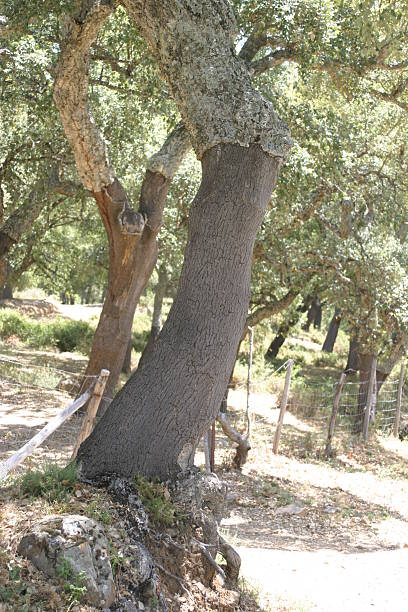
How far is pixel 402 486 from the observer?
12.1 metres

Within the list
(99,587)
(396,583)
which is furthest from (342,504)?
(99,587)

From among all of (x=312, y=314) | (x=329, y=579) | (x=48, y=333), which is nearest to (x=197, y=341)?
(x=329, y=579)

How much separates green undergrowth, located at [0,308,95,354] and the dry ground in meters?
9.10

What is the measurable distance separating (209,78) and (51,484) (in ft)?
10.3

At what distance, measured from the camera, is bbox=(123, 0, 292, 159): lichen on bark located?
493 cm

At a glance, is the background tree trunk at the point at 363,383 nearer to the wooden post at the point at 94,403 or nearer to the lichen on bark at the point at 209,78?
the wooden post at the point at 94,403

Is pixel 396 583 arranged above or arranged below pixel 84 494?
below

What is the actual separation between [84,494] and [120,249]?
687 cm

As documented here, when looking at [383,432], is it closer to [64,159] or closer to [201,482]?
[64,159]

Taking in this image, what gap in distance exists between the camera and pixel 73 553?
370cm

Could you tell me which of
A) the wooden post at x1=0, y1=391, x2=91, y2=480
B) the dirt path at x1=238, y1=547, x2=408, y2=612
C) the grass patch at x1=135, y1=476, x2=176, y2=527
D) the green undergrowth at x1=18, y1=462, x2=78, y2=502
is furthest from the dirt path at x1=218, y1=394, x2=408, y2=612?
the wooden post at x1=0, y1=391, x2=91, y2=480

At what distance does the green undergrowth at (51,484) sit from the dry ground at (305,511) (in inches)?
5.5

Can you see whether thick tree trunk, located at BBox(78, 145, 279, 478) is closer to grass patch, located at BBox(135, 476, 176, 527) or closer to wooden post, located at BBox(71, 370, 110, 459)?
grass patch, located at BBox(135, 476, 176, 527)

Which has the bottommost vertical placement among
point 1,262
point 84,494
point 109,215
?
point 84,494
